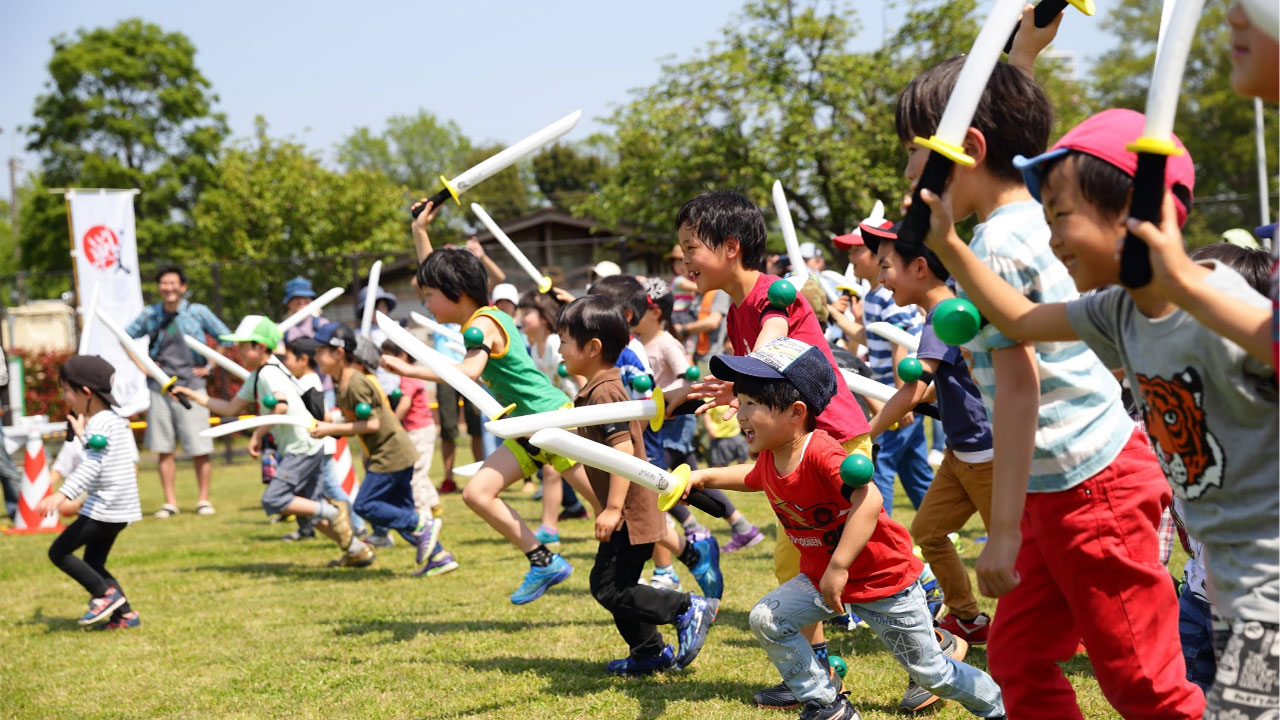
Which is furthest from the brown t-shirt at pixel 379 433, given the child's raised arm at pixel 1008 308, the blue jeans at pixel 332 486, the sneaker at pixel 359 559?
the child's raised arm at pixel 1008 308

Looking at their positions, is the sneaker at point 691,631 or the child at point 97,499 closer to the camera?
the sneaker at point 691,631

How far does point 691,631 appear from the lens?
521 centimetres

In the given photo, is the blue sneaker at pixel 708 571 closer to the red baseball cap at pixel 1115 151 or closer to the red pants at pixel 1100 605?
the red pants at pixel 1100 605

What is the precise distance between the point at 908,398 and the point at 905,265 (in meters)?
0.90

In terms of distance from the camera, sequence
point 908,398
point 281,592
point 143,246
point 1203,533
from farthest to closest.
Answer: point 143,246
point 281,592
point 908,398
point 1203,533

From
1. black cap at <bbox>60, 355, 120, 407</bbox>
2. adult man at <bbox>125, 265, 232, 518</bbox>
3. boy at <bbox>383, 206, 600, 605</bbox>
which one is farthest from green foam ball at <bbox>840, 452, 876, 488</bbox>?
adult man at <bbox>125, 265, 232, 518</bbox>

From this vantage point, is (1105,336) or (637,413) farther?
(637,413)

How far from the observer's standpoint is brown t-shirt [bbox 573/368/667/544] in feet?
16.9

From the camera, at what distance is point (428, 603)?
7.17 meters

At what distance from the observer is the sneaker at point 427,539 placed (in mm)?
8344

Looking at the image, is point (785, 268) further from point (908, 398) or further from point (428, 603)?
point (908, 398)

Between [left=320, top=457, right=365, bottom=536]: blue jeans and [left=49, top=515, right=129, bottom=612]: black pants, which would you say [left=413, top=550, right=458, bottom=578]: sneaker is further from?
[left=49, top=515, right=129, bottom=612]: black pants

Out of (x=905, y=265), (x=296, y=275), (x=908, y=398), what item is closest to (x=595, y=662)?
(x=908, y=398)

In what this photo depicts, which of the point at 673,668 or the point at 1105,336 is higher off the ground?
the point at 1105,336
